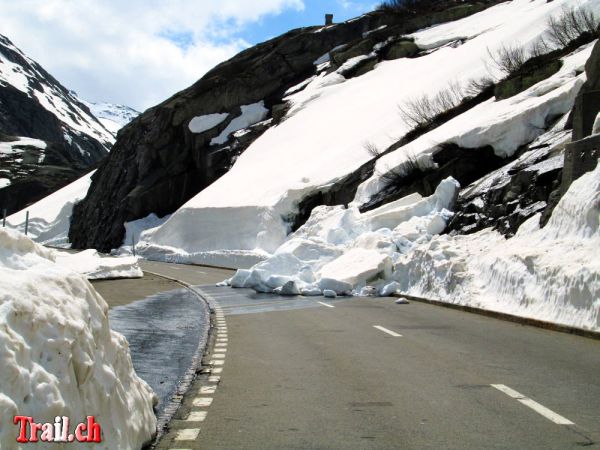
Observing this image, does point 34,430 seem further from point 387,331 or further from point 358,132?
point 358,132

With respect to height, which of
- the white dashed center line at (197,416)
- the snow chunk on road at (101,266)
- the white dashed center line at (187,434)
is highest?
the white dashed center line at (187,434)

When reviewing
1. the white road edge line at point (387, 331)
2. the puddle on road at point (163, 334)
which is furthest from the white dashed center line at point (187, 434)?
the white road edge line at point (387, 331)

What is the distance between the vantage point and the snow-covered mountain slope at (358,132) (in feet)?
90.7

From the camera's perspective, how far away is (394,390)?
673 centimetres

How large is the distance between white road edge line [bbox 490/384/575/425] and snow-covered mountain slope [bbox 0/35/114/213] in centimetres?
9585

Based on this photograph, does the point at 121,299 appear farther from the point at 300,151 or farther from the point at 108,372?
the point at 300,151

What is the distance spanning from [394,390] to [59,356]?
3.97 m

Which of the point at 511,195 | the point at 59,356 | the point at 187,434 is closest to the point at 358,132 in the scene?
the point at 511,195

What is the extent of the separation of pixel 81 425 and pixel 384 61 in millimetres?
57218

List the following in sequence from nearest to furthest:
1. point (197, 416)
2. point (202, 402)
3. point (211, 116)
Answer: point (197, 416)
point (202, 402)
point (211, 116)

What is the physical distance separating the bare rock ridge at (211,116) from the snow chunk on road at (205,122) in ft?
0.82

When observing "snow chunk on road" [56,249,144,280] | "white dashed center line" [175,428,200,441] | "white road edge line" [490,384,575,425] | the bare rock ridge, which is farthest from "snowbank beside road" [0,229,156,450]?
the bare rock ridge

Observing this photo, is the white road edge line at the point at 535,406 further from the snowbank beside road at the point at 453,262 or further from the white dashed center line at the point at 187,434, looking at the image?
the snowbank beside road at the point at 453,262

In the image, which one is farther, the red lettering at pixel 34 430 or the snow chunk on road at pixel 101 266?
the snow chunk on road at pixel 101 266
